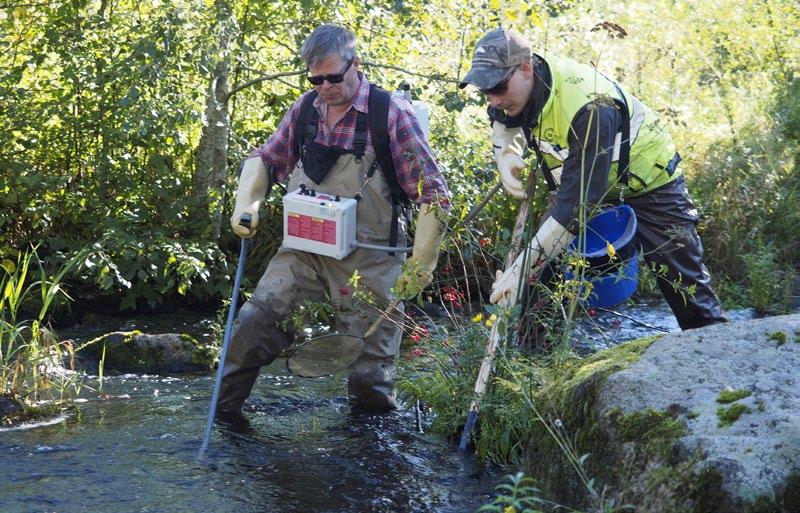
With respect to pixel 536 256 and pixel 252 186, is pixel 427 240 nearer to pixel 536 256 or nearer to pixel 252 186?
pixel 536 256

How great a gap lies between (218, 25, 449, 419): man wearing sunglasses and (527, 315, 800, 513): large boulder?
4.41 ft

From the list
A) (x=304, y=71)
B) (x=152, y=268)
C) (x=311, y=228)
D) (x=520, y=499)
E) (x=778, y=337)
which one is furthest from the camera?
(x=304, y=71)

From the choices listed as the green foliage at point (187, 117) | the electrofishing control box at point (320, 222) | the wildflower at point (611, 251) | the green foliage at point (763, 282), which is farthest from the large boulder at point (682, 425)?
the green foliage at point (763, 282)

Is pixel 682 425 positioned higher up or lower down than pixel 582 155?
lower down

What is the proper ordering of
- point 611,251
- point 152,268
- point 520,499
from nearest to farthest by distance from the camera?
point 520,499
point 611,251
point 152,268

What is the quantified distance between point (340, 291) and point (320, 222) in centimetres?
34

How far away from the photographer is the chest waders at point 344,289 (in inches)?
191

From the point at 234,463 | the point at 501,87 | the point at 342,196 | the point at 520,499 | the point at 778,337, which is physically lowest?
the point at 234,463

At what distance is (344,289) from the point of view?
194 inches

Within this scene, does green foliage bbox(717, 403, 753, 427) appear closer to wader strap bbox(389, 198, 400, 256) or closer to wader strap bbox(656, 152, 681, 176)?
wader strap bbox(656, 152, 681, 176)

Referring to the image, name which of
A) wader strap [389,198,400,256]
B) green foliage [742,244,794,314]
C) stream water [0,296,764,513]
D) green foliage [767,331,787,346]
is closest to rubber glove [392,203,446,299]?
wader strap [389,198,400,256]

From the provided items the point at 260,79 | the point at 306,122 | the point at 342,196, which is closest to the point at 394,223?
the point at 342,196

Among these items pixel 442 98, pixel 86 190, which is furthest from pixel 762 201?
pixel 86 190

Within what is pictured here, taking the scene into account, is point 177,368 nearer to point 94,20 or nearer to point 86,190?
point 86,190
